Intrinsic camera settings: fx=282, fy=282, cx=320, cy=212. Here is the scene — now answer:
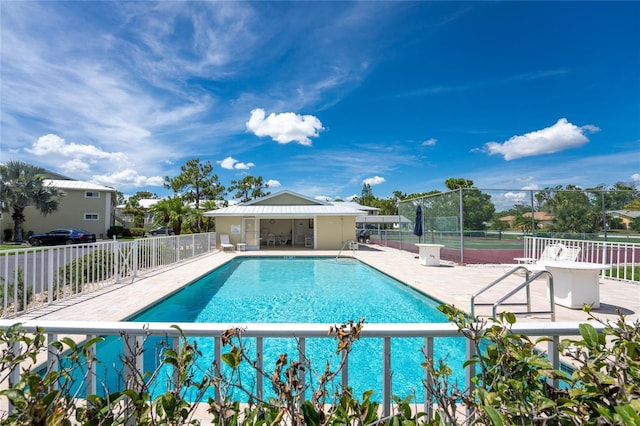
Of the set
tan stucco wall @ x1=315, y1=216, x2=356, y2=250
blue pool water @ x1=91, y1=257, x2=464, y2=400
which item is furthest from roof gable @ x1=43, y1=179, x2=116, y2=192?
blue pool water @ x1=91, y1=257, x2=464, y2=400

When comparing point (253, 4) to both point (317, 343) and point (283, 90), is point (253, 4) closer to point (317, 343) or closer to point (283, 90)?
point (283, 90)

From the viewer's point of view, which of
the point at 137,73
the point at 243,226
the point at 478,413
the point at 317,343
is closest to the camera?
the point at 478,413

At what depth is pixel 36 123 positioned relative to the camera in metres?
16.5

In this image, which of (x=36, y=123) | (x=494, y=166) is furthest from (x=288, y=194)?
(x=494, y=166)

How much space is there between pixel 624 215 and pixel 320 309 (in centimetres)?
1558

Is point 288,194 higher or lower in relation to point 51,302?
higher

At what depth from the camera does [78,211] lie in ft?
96.3

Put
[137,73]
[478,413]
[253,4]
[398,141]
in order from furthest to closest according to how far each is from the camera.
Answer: [398,141] → [137,73] → [253,4] → [478,413]

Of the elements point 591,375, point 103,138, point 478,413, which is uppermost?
point 103,138

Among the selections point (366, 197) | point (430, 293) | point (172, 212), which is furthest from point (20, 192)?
point (366, 197)

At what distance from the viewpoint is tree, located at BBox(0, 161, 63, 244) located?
24.3 metres

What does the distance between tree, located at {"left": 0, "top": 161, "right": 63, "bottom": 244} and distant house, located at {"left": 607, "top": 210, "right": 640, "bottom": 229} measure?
39.7 m

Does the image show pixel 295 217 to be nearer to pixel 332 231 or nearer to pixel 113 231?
pixel 332 231

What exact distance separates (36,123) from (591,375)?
79.2 ft
